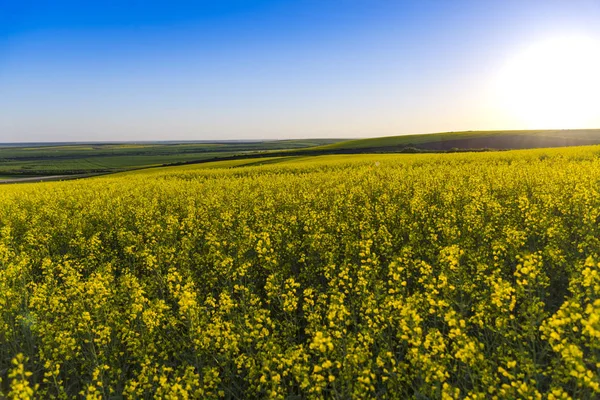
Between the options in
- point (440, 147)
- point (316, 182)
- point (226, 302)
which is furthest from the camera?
point (440, 147)

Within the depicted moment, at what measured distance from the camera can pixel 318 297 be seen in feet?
20.5

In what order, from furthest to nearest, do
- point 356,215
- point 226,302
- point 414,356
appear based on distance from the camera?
point 356,215 < point 226,302 < point 414,356

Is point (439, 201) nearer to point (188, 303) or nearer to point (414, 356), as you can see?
point (414, 356)

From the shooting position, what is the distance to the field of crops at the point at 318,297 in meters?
4.66

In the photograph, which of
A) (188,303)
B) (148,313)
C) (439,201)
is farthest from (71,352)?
(439,201)

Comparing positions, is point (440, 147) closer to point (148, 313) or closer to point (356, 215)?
point (356, 215)

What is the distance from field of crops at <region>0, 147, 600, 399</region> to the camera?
466 centimetres

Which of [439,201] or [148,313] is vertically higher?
[439,201]

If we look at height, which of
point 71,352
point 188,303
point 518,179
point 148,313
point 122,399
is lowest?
point 122,399

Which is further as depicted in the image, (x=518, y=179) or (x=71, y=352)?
(x=518, y=179)

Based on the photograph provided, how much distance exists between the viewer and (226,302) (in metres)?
5.90

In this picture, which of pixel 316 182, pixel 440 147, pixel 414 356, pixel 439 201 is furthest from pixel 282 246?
pixel 440 147

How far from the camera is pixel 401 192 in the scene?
15344 millimetres

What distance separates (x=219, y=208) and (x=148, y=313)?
9.91 meters
